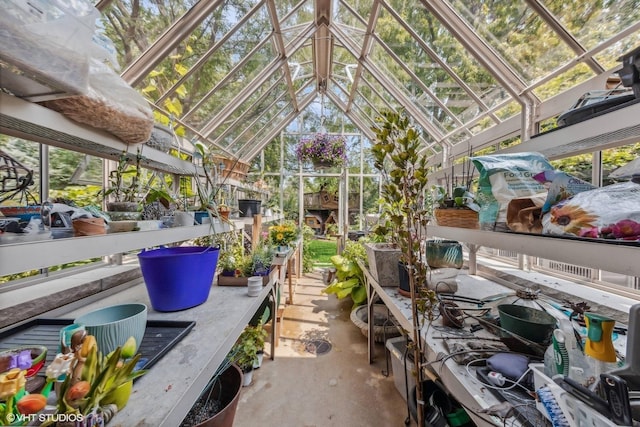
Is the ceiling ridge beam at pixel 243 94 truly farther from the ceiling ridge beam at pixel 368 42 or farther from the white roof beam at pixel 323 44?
the ceiling ridge beam at pixel 368 42

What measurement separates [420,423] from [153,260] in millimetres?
1306

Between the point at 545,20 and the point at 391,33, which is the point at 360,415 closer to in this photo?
the point at 545,20

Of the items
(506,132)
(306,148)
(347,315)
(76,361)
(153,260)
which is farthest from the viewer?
(306,148)

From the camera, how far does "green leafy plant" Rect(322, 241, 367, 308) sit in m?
3.10

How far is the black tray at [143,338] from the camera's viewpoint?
31.5 inches

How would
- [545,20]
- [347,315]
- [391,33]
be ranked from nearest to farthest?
[545,20], [391,33], [347,315]

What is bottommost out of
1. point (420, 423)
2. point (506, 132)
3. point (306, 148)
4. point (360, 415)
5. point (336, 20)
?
point (360, 415)

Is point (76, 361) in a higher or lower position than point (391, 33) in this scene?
lower

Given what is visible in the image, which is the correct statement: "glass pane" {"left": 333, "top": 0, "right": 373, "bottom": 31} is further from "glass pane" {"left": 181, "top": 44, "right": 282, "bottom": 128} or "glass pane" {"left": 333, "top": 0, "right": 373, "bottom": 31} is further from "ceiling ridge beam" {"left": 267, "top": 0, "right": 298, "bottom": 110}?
"glass pane" {"left": 181, "top": 44, "right": 282, "bottom": 128}

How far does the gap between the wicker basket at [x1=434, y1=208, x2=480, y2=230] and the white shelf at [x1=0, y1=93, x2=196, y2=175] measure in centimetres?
147

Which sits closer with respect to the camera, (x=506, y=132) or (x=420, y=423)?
(x=420, y=423)

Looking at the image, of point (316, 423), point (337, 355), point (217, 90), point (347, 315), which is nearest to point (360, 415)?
point (316, 423)

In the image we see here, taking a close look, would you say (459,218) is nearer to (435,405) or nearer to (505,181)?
(505,181)

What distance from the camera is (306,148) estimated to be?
13.3 ft
